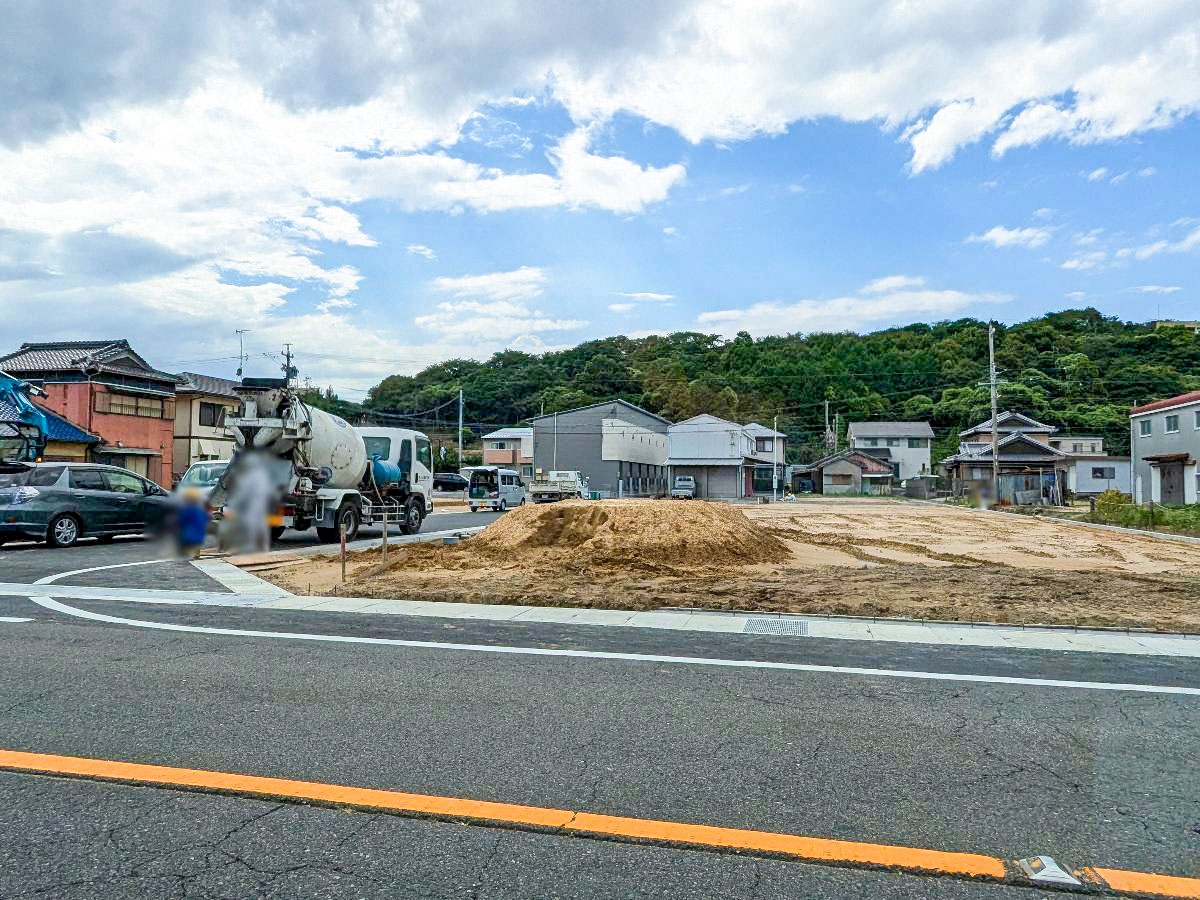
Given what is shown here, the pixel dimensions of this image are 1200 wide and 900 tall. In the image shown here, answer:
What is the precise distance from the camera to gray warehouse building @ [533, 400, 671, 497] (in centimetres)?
6169

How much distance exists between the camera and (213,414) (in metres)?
2.34

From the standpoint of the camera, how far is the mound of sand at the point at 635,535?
1772 centimetres

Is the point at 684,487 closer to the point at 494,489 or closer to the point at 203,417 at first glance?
the point at 494,489

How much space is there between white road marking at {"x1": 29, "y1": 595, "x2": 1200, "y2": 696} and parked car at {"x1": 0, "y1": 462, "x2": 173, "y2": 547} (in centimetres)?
157

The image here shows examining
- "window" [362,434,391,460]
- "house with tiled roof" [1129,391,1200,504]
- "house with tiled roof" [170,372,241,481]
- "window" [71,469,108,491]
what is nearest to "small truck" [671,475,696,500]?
"house with tiled roof" [1129,391,1200,504]

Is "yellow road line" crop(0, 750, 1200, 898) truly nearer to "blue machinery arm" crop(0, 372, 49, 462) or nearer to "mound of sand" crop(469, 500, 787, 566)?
"blue machinery arm" crop(0, 372, 49, 462)

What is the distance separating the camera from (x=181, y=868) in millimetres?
3953

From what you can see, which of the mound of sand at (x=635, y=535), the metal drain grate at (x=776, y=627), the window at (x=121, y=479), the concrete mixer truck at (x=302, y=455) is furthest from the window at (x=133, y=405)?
the mound of sand at (x=635, y=535)

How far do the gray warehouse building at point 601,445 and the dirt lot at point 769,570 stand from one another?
3685cm

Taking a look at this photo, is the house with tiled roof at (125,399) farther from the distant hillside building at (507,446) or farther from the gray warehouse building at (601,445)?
the distant hillside building at (507,446)

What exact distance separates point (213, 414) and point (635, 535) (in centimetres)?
1662

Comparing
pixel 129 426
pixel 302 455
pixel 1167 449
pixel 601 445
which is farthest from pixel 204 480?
pixel 601 445

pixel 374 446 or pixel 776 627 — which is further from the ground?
pixel 374 446

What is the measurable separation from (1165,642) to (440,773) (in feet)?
28.1
